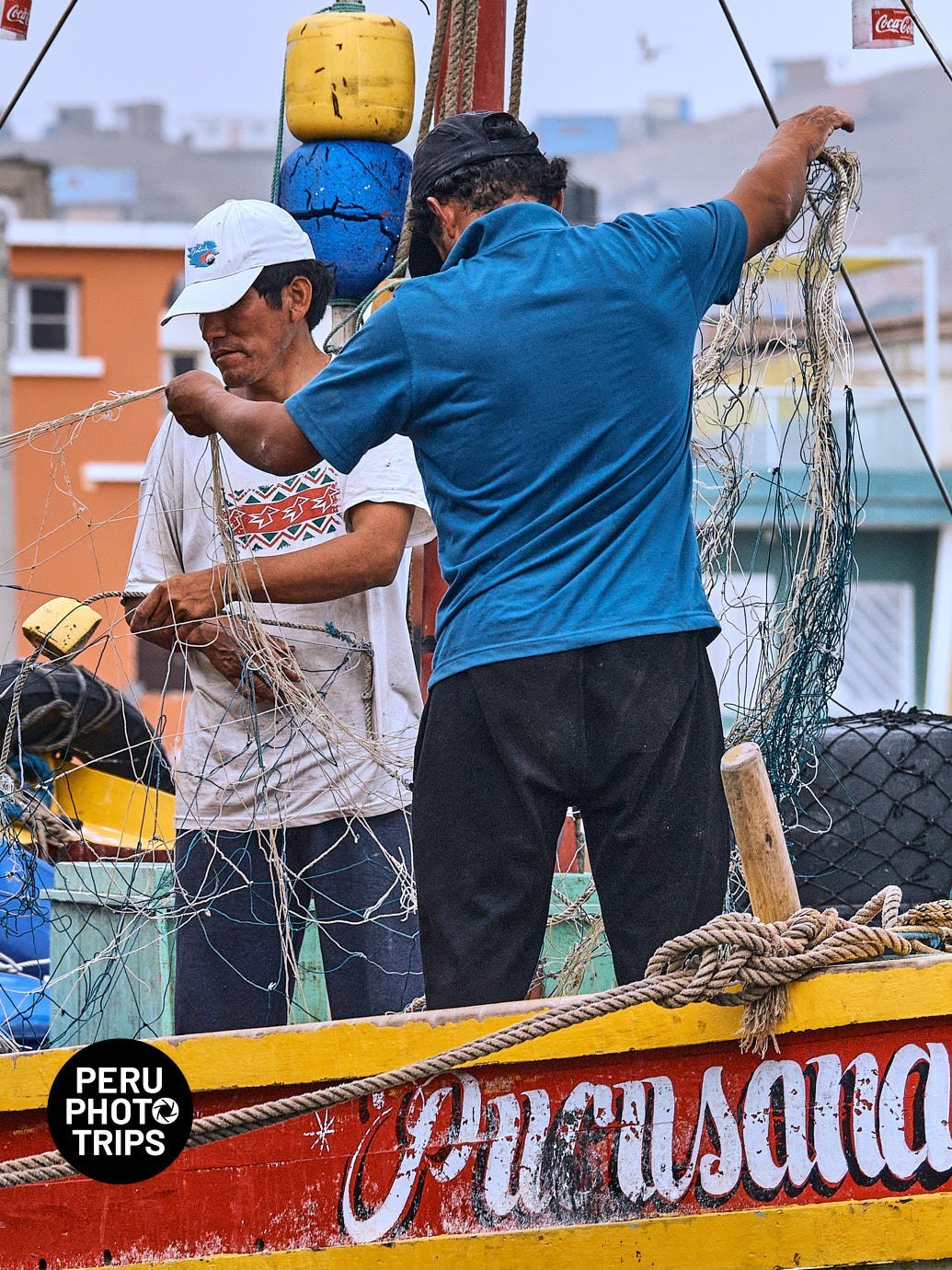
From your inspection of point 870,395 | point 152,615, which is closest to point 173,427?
point 152,615

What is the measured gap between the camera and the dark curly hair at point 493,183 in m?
2.74

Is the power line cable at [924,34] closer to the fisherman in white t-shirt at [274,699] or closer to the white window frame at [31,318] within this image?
the fisherman in white t-shirt at [274,699]

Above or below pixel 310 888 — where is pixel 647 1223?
below

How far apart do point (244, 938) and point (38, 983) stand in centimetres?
174

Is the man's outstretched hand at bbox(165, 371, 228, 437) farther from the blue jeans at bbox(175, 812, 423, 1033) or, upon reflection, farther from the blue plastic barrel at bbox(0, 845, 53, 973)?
the blue plastic barrel at bbox(0, 845, 53, 973)

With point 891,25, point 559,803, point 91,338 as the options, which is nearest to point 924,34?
point 891,25

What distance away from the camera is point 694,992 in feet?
8.06

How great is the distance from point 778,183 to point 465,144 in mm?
549

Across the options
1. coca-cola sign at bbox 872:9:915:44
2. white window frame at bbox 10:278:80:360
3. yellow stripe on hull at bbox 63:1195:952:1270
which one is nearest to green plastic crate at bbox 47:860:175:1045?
yellow stripe on hull at bbox 63:1195:952:1270

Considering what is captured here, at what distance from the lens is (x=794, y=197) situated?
2930 mm

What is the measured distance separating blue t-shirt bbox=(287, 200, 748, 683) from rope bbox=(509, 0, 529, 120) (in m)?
1.73

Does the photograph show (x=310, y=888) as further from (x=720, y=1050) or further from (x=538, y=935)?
(x=720, y=1050)

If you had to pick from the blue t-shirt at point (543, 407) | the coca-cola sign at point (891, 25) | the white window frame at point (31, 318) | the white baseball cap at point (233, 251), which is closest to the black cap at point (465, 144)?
the blue t-shirt at point (543, 407)

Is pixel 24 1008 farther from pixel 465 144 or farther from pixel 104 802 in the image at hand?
pixel 465 144
